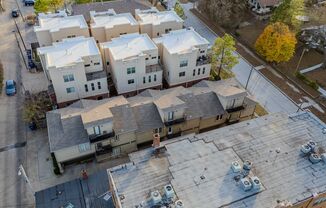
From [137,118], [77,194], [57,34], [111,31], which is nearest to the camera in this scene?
[77,194]

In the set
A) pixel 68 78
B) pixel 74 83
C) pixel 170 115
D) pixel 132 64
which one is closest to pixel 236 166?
pixel 170 115

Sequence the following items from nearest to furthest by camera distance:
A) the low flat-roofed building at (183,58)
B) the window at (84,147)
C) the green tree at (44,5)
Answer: the window at (84,147), the low flat-roofed building at (183,58), the green tree at (44,5)

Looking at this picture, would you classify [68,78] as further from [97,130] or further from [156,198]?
[156,198]

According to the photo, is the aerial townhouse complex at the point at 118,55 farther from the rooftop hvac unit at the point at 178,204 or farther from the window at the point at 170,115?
the rooftop hvac unit at the point at 178,204

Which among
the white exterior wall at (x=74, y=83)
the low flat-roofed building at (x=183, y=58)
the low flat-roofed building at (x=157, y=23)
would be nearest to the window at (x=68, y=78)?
the white exterior wall at (x=74, y=83)

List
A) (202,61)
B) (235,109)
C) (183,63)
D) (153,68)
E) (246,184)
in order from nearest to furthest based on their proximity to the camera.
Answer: (246,184) → (235,109) → (183,63) → (153,68) → (202,61)

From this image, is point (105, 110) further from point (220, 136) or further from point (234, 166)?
point (234, 166)

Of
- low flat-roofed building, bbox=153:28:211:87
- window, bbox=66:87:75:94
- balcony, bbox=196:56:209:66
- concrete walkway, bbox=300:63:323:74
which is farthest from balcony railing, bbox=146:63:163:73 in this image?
concrete walkway, bbox=300:63:323:74
